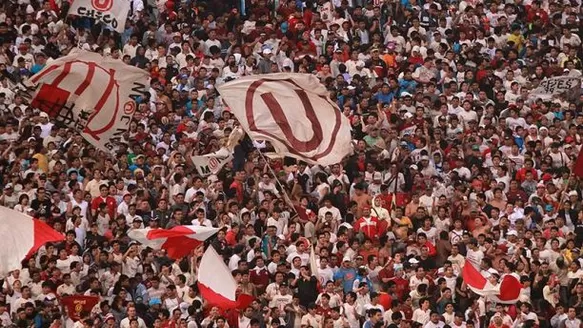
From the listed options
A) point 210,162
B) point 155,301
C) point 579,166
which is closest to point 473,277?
point 579,166

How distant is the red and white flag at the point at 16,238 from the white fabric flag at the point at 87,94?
2.90m

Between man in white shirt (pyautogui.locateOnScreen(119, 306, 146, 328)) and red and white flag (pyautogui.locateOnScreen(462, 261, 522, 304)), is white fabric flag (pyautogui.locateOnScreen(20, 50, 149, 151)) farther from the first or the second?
red and white flag (pyautogui.locateOnScreen(462, 261, 522, 304))

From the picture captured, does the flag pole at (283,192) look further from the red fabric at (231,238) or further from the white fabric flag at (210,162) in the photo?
the red fabric at (231,238)

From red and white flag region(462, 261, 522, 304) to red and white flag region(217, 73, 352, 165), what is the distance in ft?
12.7

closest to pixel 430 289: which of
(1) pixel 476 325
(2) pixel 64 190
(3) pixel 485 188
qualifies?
(1) pixel 476 325

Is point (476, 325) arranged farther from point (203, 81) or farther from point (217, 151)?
point (203, 81)

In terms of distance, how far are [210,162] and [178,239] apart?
3.45 meters

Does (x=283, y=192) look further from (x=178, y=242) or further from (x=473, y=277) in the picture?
(x=473, y=277)

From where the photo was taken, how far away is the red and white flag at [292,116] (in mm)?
28047

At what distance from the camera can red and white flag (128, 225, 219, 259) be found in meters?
30.5

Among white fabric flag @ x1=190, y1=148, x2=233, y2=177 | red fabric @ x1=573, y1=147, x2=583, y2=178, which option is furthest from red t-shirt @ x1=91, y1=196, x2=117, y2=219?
red fabric @ x1=573, y1=147, x2=583, y2=178

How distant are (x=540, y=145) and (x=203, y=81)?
228 inches

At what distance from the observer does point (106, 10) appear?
122ft

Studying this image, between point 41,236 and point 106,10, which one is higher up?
point 41,236
